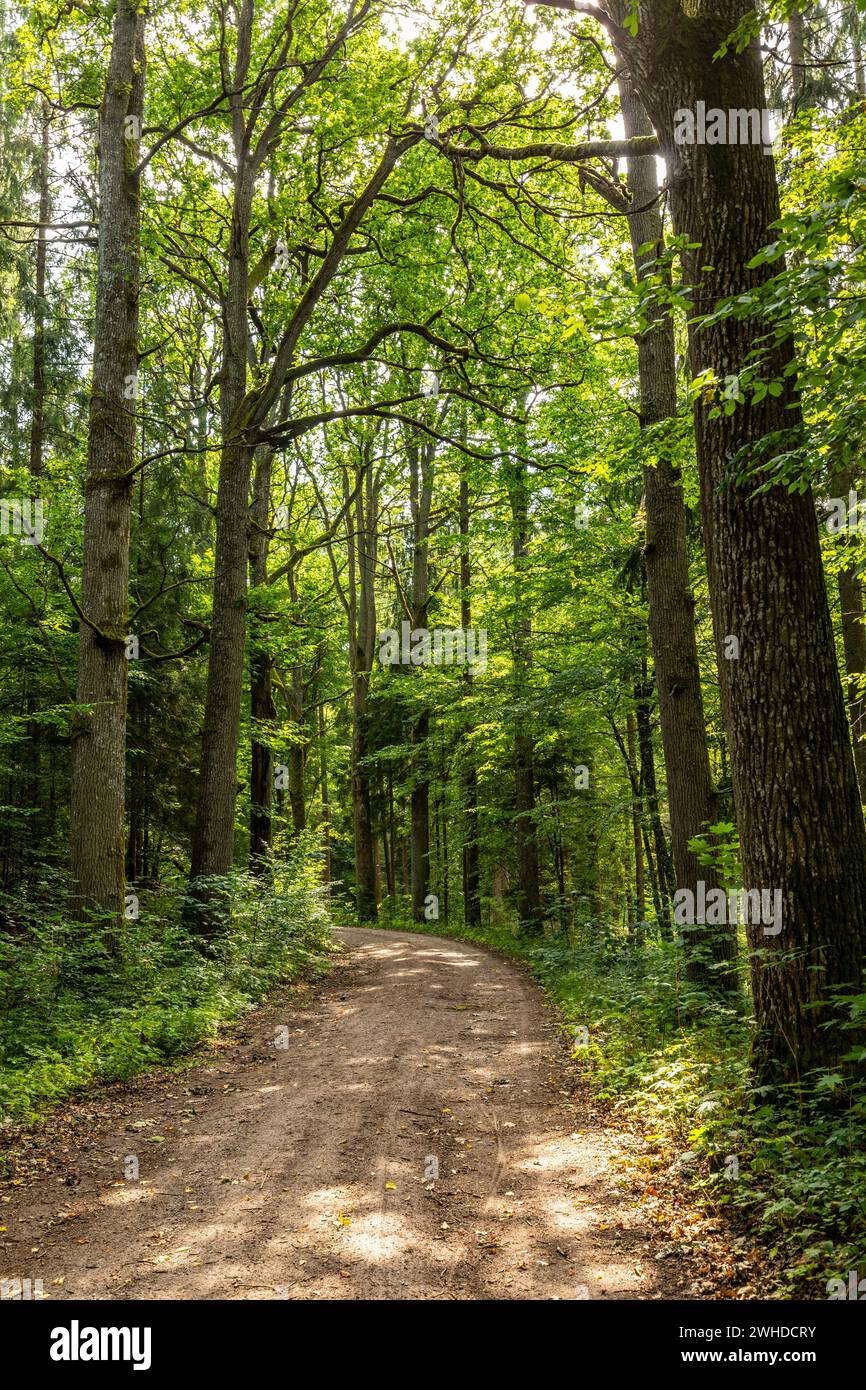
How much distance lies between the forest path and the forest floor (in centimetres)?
1

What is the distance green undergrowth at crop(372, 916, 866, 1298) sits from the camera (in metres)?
3.55

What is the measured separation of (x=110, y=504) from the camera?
9508mm

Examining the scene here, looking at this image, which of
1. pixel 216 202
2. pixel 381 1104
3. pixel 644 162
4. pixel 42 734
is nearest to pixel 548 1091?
pixel 381 1104

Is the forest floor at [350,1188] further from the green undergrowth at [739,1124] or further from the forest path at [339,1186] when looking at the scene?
the green undergrowth at [739,1124]

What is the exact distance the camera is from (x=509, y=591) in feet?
50.0

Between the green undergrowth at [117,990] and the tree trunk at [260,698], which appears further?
the tree trunk at [260,698]

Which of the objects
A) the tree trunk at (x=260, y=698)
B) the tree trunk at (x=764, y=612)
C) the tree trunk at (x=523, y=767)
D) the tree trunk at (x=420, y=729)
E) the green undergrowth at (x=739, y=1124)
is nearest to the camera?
the green undergrowth at (x=739, y=1124)

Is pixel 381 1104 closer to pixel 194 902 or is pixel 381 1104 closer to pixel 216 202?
pixel 194 902

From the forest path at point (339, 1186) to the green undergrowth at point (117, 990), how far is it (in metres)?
0.34

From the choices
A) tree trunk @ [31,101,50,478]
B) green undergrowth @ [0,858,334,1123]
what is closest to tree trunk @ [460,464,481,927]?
green undergrowth @ [0,858,334,1123]

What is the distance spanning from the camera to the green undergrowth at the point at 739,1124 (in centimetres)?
355

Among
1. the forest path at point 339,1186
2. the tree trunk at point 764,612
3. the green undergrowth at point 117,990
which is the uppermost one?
the tree trunk at point 764,612

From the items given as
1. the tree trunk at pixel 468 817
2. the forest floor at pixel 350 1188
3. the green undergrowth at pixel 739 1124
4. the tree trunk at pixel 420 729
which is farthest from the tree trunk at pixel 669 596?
the tree trunk at pixel 420 729
